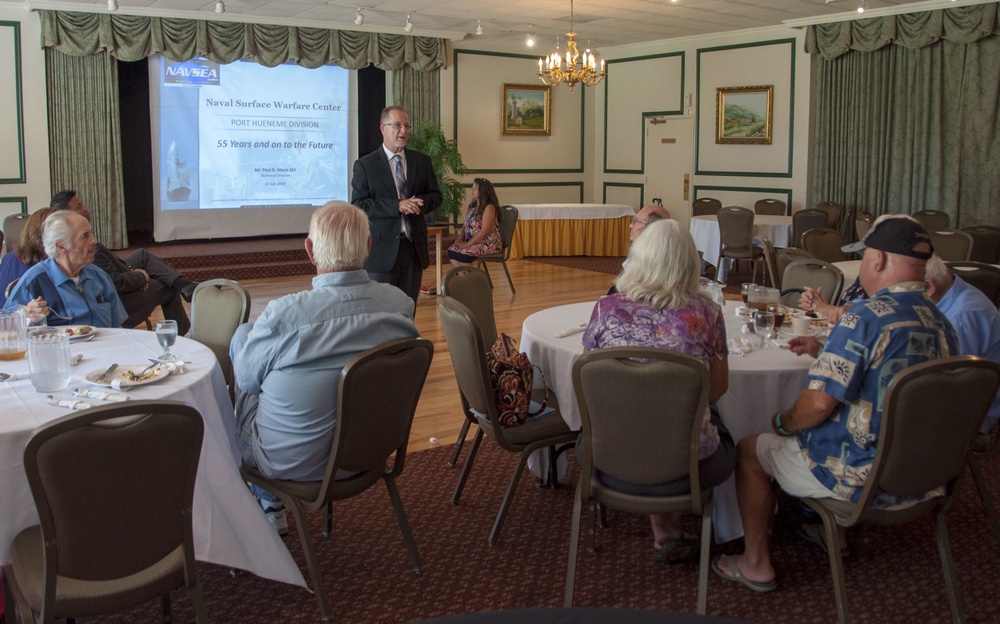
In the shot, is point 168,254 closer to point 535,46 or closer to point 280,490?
point 535,46

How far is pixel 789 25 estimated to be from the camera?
1095cm

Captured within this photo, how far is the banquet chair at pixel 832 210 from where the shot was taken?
10383mm

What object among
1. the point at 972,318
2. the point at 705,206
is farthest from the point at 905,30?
the point at 972,318

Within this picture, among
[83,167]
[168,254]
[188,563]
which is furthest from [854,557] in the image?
[83,167]

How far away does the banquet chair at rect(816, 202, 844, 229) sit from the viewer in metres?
10.4

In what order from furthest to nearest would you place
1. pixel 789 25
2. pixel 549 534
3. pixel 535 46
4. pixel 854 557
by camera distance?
pixel 535 46 < pixel 789 25 < pixel 549 534 < pixel 854 557

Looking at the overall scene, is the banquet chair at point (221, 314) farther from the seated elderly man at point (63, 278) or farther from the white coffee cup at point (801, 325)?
the white coffee cup at point (801, 325)

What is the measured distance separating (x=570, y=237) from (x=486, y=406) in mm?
8837

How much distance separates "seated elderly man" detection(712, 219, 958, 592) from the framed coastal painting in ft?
35.8

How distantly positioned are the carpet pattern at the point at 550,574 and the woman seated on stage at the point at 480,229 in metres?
5.13

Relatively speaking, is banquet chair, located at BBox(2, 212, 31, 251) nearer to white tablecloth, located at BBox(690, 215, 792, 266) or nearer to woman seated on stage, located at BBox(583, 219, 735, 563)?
woman seated on stage, located at BBox(583, 219, 735, 563)

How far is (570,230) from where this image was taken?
1196cm

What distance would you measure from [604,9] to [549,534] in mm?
7788

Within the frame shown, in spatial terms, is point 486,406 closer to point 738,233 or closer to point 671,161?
point 738,233
